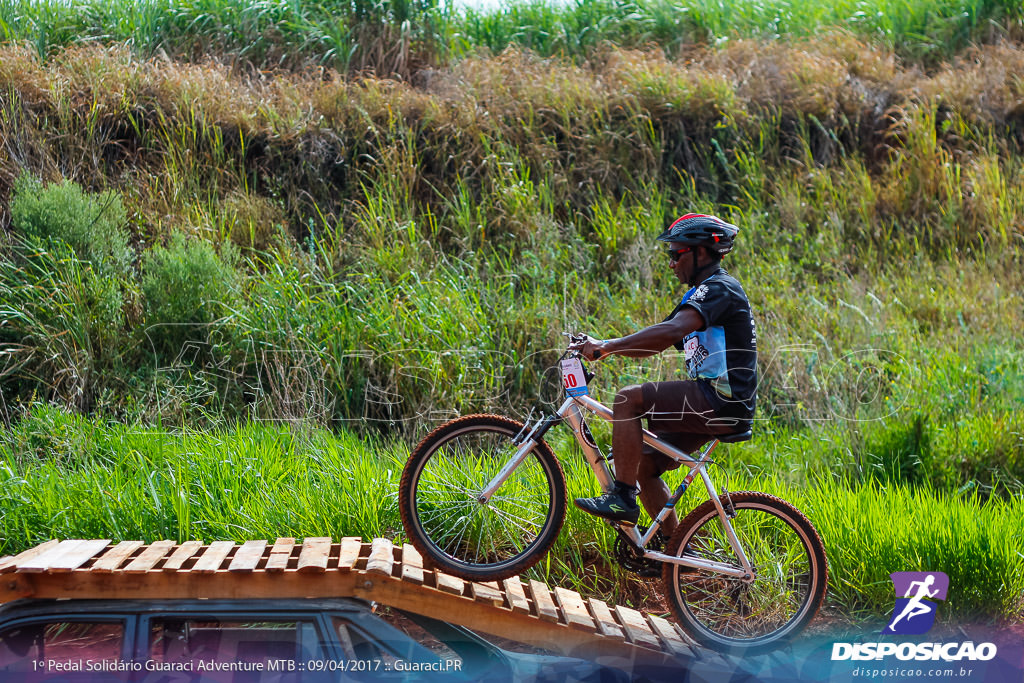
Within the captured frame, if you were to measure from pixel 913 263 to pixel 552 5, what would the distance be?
23.7ft

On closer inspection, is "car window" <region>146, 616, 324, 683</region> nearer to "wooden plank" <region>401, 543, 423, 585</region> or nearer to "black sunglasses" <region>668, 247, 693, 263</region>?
"wooden plank" <region>401, 543, 423, 585</region>

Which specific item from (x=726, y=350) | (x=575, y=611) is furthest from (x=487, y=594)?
(x=726, y=350)

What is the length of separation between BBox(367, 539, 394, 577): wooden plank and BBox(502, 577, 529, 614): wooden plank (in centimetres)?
66

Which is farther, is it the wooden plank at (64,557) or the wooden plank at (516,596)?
the wooden plank at (516,596)

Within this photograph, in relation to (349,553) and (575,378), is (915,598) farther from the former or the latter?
(349,553)

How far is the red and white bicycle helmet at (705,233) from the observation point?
421 cm

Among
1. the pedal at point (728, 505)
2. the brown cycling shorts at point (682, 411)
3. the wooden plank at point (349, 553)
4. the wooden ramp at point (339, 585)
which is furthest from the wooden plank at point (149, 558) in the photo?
the pedal at point (728, 505)

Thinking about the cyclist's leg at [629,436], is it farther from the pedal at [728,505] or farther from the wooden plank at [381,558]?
the wooden plank at [381,558]

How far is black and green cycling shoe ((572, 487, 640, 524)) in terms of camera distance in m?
4.07

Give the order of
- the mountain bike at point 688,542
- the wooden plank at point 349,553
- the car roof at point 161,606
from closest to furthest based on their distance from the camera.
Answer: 1. the car roof at point 161,606
2. the wooden plank at point 349,553
3. the mountain bike at point 688,542

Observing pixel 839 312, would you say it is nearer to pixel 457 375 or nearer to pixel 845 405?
pixel 845 405

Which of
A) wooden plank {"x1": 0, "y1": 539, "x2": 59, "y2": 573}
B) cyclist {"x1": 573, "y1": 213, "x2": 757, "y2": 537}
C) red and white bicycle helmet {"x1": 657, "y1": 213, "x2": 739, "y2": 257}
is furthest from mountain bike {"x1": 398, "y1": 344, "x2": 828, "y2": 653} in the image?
wooden plank {"x1": 0, "y1": 539, "x2": 59, "y2": 573}

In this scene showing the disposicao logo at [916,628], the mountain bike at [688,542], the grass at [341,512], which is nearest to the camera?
the mountain bike at [688,542]

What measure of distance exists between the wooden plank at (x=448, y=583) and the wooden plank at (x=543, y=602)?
0.42 meters
